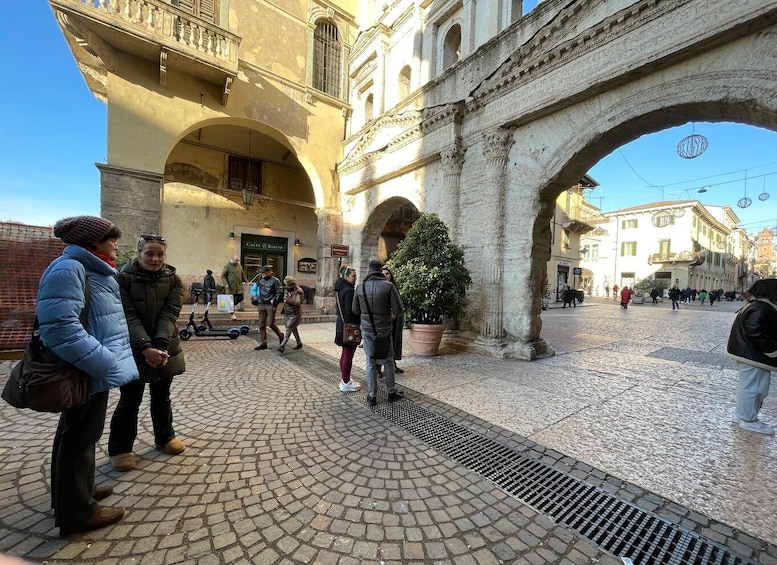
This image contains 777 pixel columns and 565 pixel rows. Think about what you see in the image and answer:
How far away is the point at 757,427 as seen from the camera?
129 inches

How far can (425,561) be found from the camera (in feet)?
5.74

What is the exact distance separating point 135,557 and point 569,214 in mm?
28079

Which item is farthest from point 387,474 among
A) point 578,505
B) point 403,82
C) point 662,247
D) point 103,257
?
point 662,247

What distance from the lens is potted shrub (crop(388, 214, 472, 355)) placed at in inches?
241

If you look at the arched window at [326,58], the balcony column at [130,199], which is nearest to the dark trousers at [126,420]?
the balcony column at [130,199]

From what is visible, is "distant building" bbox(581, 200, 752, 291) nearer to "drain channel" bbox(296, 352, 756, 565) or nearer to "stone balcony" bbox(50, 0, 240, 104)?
"stone balcony" bbox(50, 0, 240, 104)

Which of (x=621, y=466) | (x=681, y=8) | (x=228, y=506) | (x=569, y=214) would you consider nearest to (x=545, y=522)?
(x=621, y=466)

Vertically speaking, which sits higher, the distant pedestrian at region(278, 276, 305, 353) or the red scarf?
the red scarf

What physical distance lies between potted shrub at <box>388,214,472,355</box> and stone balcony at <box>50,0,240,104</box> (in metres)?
8.20

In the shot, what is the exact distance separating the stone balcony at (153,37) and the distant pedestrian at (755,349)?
12.5 metres

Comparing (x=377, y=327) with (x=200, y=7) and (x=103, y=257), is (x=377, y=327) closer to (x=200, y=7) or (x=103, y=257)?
(x=103, y=257)

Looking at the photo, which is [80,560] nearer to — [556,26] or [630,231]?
[556,26]

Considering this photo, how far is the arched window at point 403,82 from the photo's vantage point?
34.9ft

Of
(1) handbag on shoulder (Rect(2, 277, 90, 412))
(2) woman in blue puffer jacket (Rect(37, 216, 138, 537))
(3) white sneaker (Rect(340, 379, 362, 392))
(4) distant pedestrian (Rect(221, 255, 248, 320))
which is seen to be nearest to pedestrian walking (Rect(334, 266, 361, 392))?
(3) white sneaker (Rect(340, 379, 362, 392))
